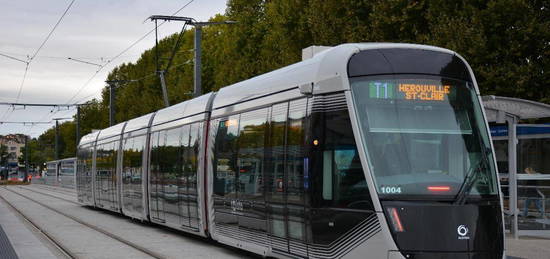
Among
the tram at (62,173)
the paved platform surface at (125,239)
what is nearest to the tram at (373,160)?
the paved platform surface at (125,239)

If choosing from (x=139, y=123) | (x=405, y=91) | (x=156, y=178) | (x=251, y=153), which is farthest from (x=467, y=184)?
(x=139, y=123)

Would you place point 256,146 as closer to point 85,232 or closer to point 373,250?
point 373,250

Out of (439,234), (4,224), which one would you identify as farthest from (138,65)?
(439,234)

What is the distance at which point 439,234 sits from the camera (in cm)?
836

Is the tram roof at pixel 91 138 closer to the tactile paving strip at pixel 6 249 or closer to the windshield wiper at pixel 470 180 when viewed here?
the tactile paving strip at pixel 6 249

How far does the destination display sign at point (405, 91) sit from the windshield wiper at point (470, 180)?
84cm

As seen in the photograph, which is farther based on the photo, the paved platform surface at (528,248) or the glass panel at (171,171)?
the glass panel at (171,171)

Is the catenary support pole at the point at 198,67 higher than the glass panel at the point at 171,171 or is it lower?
higher

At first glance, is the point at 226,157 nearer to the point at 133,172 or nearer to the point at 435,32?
the point at 133,172

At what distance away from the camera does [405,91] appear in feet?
29.7

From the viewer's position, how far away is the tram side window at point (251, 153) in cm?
1159

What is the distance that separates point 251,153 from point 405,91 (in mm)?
3662

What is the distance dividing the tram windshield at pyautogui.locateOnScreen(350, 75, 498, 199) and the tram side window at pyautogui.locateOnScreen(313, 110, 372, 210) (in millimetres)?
202

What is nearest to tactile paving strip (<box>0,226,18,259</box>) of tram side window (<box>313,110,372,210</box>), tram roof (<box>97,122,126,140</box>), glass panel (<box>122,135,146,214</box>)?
glass panel (<box>122,135,146,214</box>)
